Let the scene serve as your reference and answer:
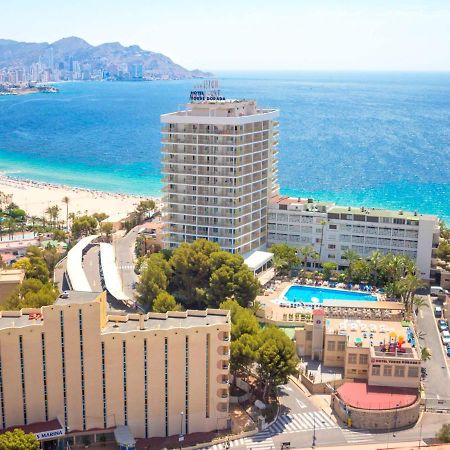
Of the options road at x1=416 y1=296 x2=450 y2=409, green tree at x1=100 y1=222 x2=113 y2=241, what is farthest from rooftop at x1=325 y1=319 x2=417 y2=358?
green tree at x1=100 y1=222 x2=113 y2=241

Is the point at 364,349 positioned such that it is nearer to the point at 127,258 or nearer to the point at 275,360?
the point at 275,360

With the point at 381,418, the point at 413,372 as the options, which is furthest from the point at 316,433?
the point at 413,372

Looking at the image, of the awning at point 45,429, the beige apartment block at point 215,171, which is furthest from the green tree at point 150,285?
the awning at point 45,429

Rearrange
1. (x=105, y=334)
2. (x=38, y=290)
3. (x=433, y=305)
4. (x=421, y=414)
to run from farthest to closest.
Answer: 1. (x=433, y=305)
2. (x=38, y=290)
3. (x=421, y=414)
4. (x=105, y=334)

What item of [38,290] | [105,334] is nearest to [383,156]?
[38,290]

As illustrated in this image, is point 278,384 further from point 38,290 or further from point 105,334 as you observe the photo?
point 38,290

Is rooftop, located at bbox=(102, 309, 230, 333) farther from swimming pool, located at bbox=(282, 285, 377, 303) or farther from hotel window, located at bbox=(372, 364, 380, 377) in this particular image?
swimming pool, located at bbox=(282, 285, 377, 303)

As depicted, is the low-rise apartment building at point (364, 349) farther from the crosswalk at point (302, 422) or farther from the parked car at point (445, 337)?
the parked car at point (445, 337)
